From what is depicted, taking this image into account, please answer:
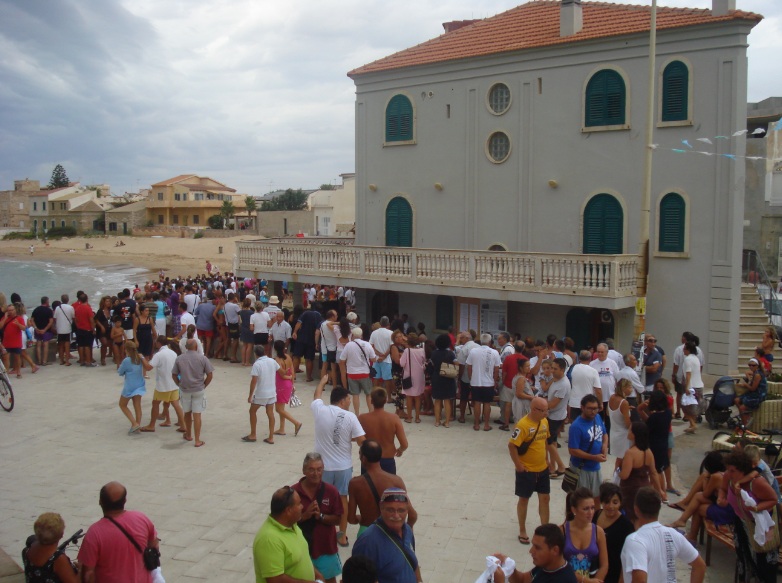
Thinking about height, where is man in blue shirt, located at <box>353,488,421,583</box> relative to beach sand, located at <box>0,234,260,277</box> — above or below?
below

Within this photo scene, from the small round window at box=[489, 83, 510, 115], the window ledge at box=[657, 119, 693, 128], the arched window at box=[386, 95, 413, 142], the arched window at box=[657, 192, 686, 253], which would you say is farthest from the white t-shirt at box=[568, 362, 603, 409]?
the arched window at box=[386, 95, 413, 142]

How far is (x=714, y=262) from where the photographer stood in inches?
678

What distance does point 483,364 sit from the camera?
12055 mm

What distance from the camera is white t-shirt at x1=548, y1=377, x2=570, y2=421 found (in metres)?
9.94

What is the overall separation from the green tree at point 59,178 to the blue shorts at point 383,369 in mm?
134503

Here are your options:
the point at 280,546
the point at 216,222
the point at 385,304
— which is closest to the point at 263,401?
the point at 280,546

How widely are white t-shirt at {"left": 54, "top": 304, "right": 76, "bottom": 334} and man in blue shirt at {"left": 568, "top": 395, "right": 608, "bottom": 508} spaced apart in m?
12.7

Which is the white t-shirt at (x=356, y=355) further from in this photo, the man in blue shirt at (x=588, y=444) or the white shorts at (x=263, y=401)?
the man in blue shirt at (x=588, y=444)

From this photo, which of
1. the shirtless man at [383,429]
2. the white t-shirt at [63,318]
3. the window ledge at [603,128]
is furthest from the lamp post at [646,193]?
the white t-shirt at [63,318]

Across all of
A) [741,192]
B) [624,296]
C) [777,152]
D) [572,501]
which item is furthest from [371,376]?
[777,152]

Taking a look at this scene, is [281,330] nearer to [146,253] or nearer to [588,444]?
[588,444]

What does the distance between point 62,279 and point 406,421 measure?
56430 mm

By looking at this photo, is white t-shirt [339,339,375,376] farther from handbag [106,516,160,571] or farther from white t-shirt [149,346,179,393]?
handbag [106,516,160,571]

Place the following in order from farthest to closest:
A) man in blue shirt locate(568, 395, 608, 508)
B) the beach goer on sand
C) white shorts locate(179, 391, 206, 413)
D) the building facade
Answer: the building facade < the beach goer on sand < white shorts locate(179, 391, 206, 413) < man in blue shirt locate(568, 395, 608, 508)
